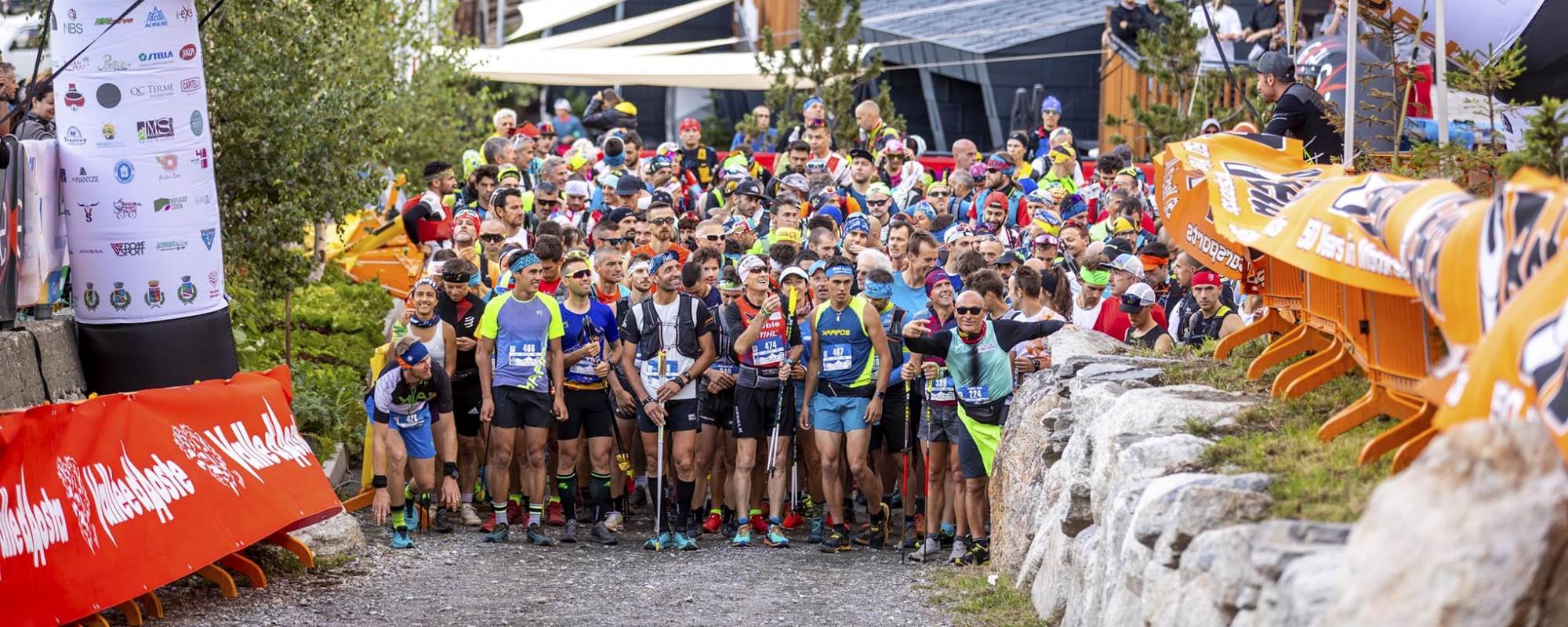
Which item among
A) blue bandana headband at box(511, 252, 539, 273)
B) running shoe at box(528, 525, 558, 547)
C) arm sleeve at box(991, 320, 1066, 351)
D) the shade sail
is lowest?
running shoe at box(528, 525, 558, 547)

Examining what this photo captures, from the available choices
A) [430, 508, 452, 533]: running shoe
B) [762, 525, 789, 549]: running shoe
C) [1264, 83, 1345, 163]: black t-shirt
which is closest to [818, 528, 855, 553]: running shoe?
[762, 525, 789, 549]: running shoe

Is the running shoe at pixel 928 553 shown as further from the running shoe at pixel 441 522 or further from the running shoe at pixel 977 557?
the running shoe at pixel 441 522

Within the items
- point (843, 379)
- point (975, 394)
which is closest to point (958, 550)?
point (975, 394)

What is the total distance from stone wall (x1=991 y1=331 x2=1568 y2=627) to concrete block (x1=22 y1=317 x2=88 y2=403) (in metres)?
5.79

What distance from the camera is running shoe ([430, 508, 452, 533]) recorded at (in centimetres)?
1248

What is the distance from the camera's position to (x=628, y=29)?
1372 inches

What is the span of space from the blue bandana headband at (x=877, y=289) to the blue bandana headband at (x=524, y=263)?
2297 mm

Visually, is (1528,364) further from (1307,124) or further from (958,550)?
(958,550)

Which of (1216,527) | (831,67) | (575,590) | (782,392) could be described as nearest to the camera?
(1216,527)

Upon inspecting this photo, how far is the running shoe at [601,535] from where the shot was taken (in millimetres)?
12414

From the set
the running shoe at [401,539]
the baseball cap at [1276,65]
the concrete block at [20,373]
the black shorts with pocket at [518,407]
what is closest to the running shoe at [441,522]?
the running shoe at [401,539]

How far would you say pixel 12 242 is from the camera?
34.8ft

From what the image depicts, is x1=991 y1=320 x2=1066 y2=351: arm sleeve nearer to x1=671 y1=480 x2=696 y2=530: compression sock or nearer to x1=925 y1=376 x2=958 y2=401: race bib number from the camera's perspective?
x1=925 y1=376 x2=958 y2=401: race bib number

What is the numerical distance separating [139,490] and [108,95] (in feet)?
10.1
